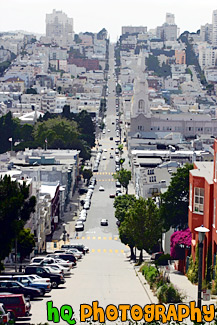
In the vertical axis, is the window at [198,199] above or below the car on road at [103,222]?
above

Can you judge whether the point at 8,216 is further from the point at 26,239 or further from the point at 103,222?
the point at 103,222

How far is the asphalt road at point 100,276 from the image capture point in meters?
26.1

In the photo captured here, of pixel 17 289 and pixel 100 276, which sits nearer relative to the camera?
pixel 17 289

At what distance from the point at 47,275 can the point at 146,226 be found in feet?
40.9

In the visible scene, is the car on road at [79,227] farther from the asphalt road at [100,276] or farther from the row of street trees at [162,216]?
the row of street trees at [162,216]

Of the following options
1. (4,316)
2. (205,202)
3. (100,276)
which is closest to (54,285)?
(100,276)

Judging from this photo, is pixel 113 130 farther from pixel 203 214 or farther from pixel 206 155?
pixel 203 214

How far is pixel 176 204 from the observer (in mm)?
41406

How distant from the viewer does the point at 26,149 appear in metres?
84.5

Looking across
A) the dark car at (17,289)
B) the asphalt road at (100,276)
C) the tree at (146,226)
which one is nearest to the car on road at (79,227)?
the asphalt road at (100,276)

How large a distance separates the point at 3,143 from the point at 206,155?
64.9ft

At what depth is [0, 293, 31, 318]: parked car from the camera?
904 inches

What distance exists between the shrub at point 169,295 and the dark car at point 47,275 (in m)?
4.40

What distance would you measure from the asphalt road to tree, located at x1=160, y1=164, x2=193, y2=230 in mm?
2449
